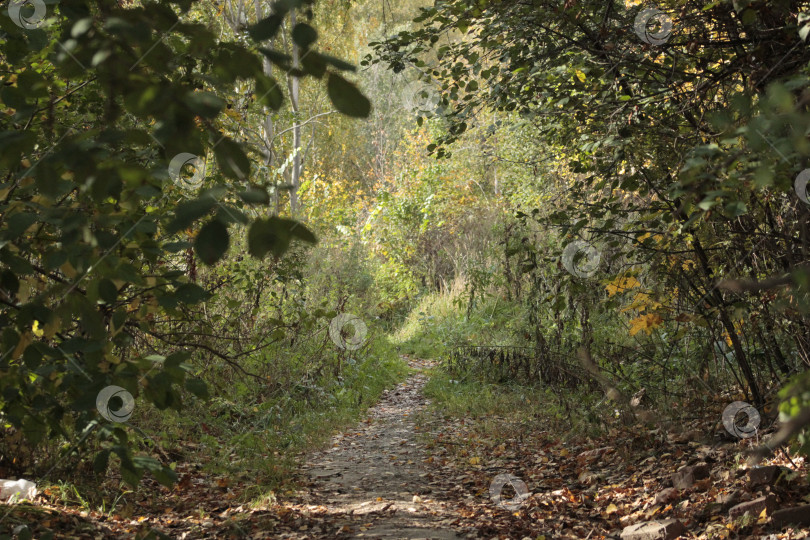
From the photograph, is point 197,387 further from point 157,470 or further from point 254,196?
point 254,196

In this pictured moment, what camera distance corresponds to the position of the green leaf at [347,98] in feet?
4.04

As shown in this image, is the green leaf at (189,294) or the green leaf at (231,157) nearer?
the green leaf at (231,157)

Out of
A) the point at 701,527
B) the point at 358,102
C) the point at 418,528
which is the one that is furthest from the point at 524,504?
the point at 358,102

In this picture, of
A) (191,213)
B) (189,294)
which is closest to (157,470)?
(189,294)

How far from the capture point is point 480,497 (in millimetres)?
4457

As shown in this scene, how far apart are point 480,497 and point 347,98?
376 cm

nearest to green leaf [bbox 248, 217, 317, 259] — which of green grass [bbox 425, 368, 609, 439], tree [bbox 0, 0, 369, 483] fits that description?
tree [bbox 0, 0, 369, 483]

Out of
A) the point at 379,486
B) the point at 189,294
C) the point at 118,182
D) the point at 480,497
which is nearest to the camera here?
the point at 118,182

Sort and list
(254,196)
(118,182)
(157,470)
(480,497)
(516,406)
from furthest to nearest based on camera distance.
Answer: (516,406) < (480,497) < (157,470) < (118,182) < (254,196)

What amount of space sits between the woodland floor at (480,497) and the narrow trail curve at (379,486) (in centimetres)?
1

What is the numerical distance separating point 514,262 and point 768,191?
6.39m

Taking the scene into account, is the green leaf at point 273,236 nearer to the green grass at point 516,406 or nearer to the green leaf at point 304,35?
the green leaf at point 304,35

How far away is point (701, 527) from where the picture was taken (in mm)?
3256

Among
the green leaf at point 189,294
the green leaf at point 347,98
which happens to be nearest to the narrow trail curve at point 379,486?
the green leaf at point 189,294
